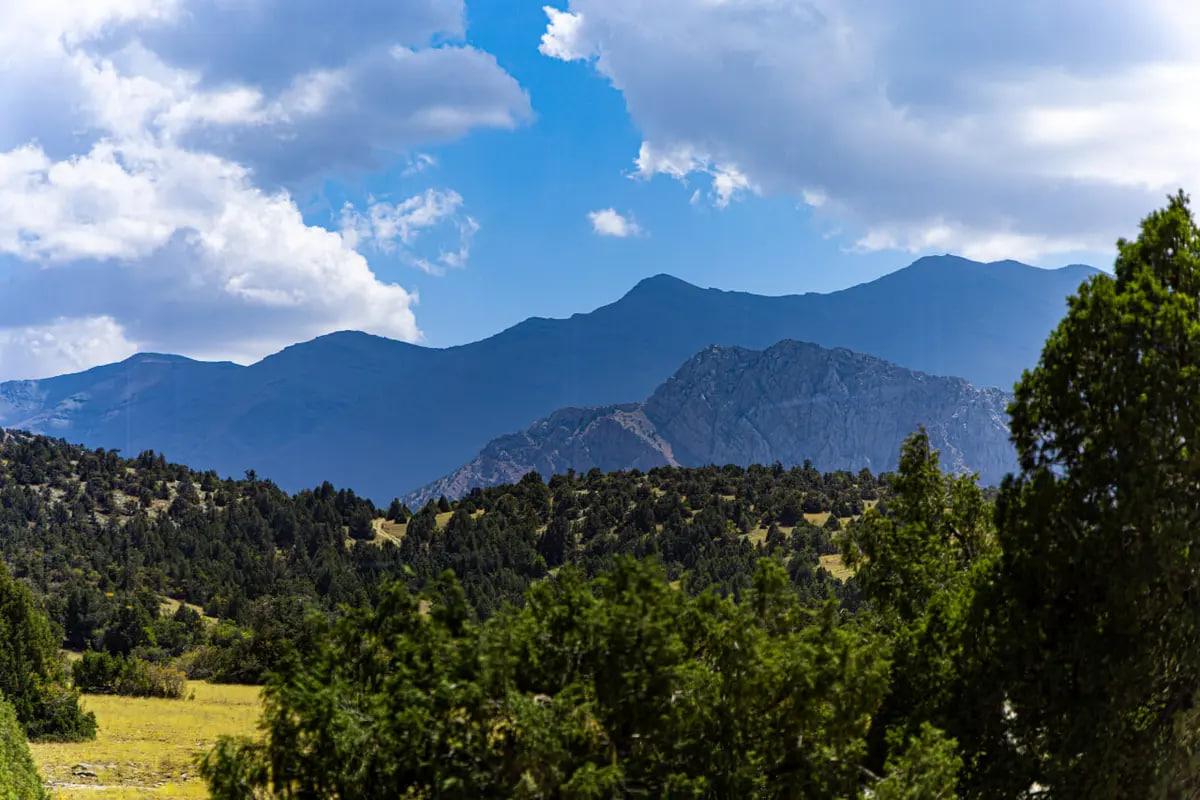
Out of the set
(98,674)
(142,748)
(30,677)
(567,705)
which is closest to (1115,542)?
(567,705)

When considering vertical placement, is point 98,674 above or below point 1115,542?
below

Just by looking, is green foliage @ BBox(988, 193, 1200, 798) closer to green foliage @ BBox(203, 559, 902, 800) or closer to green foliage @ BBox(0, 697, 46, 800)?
green foliage @ BBox(203, 559, 902, 800)

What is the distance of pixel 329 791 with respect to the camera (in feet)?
36.6

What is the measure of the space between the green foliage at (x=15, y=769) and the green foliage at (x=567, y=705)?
883 centimetres

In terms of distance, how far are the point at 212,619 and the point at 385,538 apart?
32580 mm

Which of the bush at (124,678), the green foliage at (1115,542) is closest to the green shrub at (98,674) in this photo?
the bush at (124,678)

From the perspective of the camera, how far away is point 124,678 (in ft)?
173

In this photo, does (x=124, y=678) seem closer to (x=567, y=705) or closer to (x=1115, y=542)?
(x=567, y=705)

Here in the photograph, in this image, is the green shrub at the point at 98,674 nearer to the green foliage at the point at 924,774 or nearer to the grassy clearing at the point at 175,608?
the grassy clearing at the point at 175,608

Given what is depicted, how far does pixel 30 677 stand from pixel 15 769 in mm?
17922

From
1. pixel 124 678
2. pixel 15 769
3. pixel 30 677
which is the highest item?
pixel 15 769

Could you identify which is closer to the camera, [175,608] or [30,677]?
[30,677]

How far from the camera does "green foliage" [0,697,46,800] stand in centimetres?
1783

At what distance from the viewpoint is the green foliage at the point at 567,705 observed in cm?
1066
